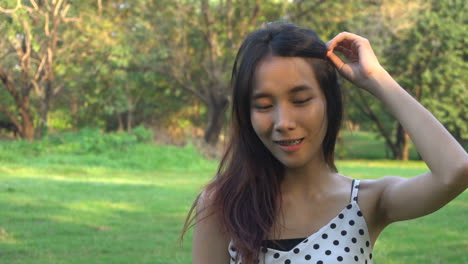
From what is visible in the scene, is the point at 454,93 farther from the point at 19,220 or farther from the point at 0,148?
the point at 19,220

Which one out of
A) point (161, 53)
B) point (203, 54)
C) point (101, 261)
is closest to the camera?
point (101, 261)

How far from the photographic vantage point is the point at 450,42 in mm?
27203

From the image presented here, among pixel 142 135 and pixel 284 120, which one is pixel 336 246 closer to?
pixel 284 120

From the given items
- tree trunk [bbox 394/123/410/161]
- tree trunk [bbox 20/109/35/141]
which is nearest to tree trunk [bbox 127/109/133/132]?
tree trunk [bbox 20/109/35/141]

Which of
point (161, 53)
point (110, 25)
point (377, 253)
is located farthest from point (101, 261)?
point (161, 53)

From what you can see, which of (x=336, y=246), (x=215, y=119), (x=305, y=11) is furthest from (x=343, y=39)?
(x=215, y=119)

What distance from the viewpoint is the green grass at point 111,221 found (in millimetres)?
6312

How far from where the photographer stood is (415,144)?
6.22ft

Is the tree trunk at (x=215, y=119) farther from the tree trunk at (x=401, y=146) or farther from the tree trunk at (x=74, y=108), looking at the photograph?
the tree trunk at (x=401, y=146)

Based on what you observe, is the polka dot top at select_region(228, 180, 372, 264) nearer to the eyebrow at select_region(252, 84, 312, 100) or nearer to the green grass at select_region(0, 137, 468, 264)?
the eyebrow at select_region(252, 84, 312, 100)

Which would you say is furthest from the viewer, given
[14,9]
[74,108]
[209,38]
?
[74,108]

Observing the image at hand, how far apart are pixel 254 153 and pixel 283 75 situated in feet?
0.95

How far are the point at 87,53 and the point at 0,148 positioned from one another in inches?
224

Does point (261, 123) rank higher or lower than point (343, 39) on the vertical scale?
lower
